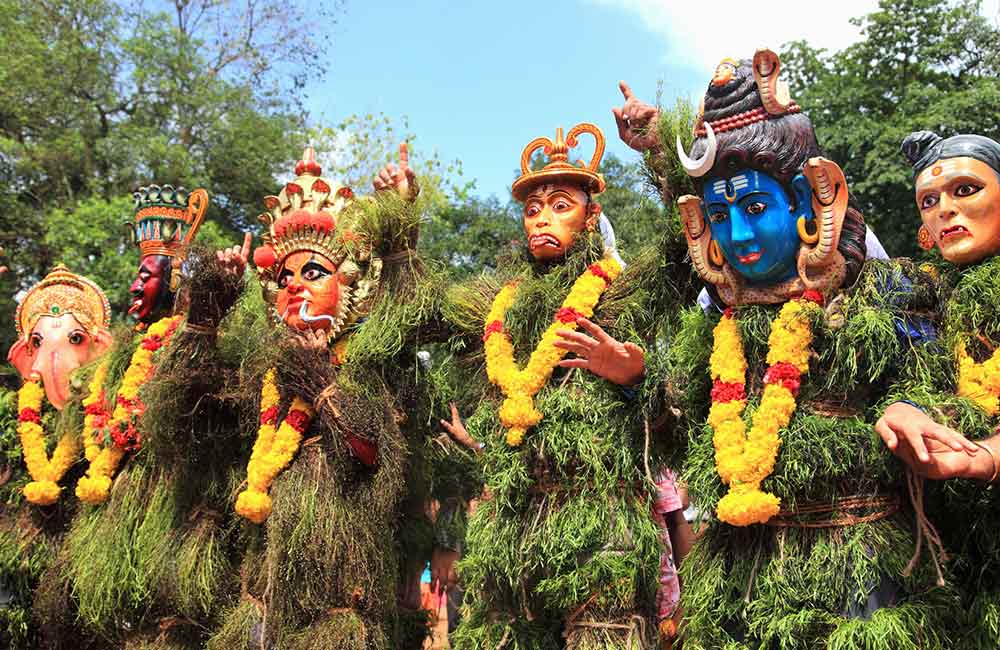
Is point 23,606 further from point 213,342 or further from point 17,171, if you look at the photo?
point 17,171

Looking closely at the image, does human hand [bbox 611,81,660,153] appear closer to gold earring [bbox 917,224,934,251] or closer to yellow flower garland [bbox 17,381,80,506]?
gold earring [bbox 917,224,934,251]

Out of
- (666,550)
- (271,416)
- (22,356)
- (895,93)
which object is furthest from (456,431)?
(895,93)

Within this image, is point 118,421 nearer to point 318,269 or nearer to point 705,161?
point 318,269

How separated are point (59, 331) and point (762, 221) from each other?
4.60 metres

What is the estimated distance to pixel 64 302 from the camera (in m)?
5.97

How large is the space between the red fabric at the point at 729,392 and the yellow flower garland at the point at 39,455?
398 cm

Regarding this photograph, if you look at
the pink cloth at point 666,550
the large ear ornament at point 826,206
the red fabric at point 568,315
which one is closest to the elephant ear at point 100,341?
→ the red fabric at point 568,315

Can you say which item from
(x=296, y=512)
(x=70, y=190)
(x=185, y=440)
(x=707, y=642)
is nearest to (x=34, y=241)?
(x=70, y=190)

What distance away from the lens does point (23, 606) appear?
559cm

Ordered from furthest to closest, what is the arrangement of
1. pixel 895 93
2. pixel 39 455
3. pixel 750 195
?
1. pixel 895 93
2. pixel 39 455
3. pixel 750 195

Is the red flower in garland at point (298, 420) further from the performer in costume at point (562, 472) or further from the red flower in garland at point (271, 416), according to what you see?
the performer in costume at point (562, 472)

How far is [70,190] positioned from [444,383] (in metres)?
11.0

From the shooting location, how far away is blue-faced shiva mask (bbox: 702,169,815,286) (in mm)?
3352

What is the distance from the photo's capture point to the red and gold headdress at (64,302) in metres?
5.97
